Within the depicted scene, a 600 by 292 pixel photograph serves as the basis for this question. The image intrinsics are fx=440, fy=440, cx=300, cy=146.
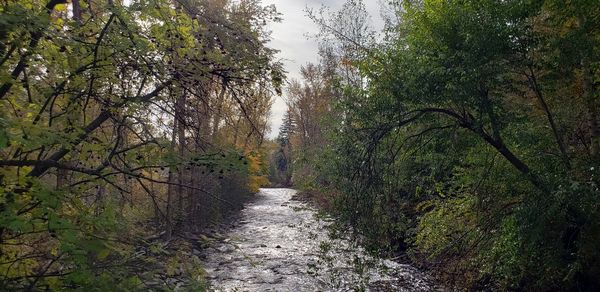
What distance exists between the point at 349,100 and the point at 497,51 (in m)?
2.53

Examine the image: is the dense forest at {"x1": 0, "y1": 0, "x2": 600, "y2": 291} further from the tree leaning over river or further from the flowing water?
the flowing water

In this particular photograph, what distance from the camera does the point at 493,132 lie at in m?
7.33

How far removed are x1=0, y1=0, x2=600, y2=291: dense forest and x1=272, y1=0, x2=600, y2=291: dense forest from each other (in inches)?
1.3

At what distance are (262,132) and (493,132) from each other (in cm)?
465

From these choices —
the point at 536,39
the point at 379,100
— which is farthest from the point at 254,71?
the point at 536,39

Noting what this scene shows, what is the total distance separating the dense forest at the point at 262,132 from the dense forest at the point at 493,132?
3 centimetres

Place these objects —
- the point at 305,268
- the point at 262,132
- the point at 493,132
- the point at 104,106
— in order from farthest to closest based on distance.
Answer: the point at 305,268, the point at 493,132, the point at 262,132, the point at 104,106

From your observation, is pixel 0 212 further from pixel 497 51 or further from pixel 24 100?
pixel 497 51

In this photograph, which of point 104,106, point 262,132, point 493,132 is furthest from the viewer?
point 493,132

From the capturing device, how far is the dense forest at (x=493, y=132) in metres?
6.75

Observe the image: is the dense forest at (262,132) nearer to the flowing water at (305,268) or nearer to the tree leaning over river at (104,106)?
the tree leaning over river at (104,106)

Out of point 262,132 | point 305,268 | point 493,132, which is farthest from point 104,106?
point 305,268

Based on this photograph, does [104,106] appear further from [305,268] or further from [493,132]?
[305,268]

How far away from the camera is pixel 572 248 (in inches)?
289
